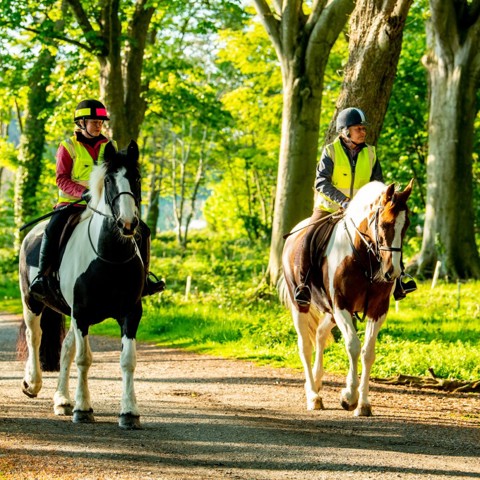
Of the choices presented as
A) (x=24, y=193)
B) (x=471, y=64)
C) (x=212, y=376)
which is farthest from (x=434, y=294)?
(x=24, y=193)

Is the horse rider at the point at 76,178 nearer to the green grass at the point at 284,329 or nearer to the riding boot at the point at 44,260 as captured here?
the riding boot at the point at 44,260

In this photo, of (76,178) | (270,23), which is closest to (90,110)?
(76,178)

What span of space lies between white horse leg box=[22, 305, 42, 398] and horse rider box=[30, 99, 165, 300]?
0.63 metres

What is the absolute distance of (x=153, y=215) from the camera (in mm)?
55125

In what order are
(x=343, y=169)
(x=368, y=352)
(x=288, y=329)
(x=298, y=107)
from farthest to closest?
(x=298, y=107), (x=288, y=329), (x=343, y=169), (x=368, y=352)

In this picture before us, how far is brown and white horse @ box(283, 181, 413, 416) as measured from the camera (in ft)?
29.3

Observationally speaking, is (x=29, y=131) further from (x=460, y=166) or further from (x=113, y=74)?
(x=460, y=166)

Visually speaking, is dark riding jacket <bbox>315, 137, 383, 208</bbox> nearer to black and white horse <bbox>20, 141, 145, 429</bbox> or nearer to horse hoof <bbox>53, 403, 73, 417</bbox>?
black and white horse <bbox>20, 141, 145, 429</bbox>

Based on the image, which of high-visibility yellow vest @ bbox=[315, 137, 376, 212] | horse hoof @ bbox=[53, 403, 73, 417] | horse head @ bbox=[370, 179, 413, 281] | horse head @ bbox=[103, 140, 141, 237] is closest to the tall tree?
high-visibility yellow vest @ bbox=[315, 137, 376, 212]

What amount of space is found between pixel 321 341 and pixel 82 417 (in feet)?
10.0

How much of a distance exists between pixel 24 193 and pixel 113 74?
38.7 ft

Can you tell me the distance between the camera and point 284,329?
15.7 metres

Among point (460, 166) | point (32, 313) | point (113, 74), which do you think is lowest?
point (32, 313)

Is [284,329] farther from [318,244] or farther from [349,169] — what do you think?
[349,169]
